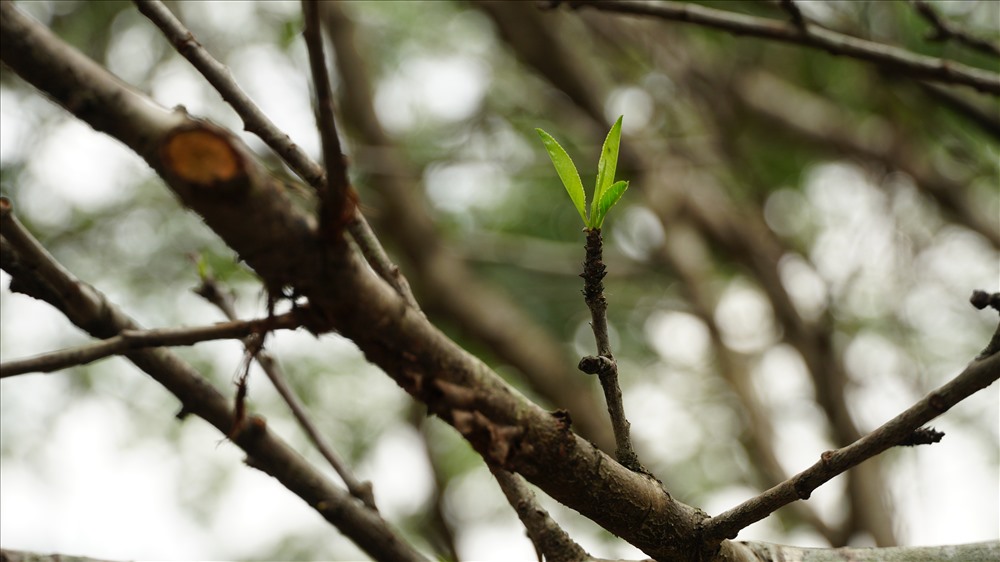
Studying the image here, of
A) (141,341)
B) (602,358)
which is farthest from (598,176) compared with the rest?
(141,341)

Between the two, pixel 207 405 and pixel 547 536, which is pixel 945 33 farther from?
pixel 207 405

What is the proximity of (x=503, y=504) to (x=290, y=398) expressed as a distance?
4109 millimetres

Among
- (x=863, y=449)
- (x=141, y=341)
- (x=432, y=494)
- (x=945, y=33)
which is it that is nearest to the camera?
(x=141, y=341)

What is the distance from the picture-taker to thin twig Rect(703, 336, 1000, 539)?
2.82ft

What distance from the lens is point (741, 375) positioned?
4406 millimetres

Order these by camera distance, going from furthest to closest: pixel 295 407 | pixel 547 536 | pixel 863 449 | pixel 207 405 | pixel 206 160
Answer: pixel 295 407
pixel 207 405
pixel 547 536
pixel 863 449
pixel 206 160

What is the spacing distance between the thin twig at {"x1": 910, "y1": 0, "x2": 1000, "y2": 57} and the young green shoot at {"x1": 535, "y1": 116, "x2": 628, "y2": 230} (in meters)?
1.16

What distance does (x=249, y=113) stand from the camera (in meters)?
1.07

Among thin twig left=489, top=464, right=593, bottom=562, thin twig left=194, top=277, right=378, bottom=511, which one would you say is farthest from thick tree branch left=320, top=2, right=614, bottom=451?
thin twig left=489, top=464, right=593, bottom=562

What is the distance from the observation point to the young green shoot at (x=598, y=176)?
99 centimetres

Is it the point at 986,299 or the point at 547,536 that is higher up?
the point at 986,299

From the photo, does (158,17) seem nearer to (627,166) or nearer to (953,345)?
(627,166)

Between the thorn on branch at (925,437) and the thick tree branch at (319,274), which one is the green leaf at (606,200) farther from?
the thorn on branch at (925,437)

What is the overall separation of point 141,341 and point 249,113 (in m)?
0.38
